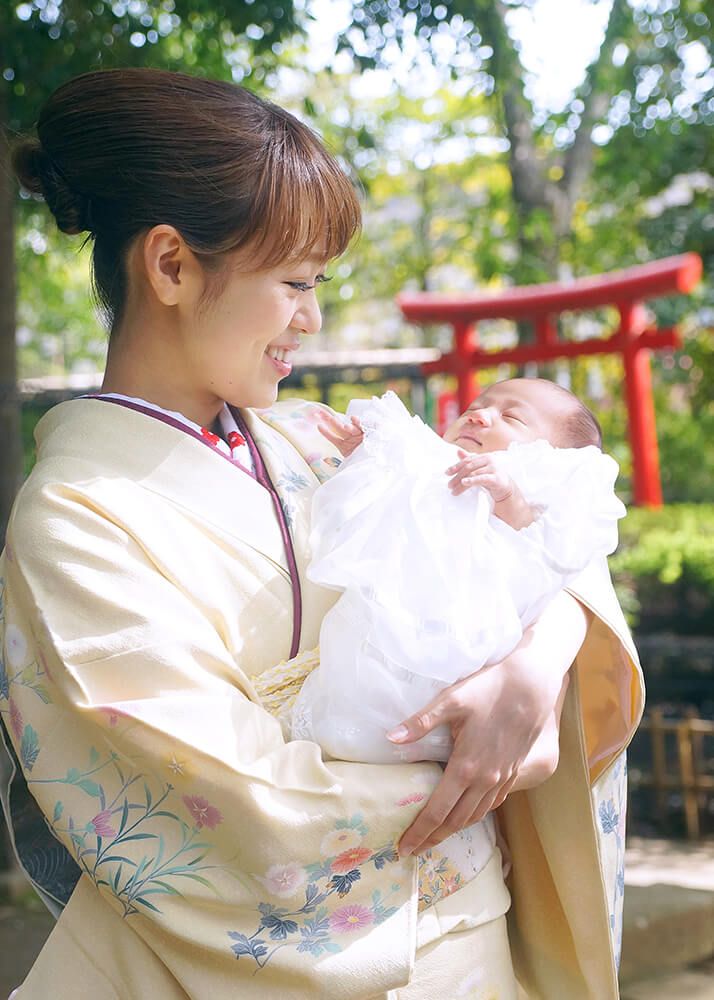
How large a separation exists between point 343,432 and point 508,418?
0.85 feet

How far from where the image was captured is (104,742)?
1.25 meters

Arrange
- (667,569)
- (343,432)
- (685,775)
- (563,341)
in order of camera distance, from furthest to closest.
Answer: (563,341) < (667,569) < (685,775) < (343,432)

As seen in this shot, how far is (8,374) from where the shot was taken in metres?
4.15

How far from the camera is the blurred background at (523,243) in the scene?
3.84 meters

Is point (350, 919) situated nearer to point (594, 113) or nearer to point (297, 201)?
point (297, 201)

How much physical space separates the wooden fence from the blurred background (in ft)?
0.04

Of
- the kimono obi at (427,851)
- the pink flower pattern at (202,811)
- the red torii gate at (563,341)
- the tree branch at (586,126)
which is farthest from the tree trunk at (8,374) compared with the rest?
the tree branch at (586,126)

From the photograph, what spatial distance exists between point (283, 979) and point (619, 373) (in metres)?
13.3

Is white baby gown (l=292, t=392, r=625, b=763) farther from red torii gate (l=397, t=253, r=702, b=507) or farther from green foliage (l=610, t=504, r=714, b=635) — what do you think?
green foliage (l=610, t=504, r=714, b=635)

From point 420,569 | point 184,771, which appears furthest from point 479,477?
point 184,771

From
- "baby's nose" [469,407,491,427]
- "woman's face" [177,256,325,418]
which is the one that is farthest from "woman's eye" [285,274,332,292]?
"baby's nose" [469,407,491,427]

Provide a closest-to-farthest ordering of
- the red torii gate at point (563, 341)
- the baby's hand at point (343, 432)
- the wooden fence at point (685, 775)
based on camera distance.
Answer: the baby's hand at point (343, 432) → the wooden fence at point (685, 775) → the red torii gate at point (563, 341)

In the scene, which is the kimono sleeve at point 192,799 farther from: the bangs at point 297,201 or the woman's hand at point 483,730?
the bangs at point 297,201

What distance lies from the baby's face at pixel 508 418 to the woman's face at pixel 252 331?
1.01 feet
